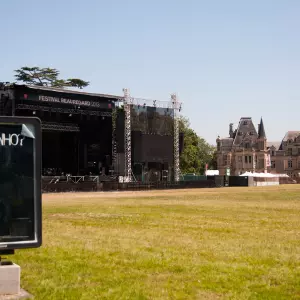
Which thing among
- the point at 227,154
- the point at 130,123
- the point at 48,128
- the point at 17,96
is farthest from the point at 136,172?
the point at 227,154

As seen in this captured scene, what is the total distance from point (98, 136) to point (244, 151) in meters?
88.4

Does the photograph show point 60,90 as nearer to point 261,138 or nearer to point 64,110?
point 64,110

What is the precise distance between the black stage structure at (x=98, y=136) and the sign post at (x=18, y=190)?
129 ft

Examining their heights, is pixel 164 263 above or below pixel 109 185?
below

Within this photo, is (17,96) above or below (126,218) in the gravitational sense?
above

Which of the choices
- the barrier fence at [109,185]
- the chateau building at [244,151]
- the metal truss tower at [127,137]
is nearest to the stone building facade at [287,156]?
the chateau building at [244,151]

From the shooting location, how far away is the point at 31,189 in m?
7.38

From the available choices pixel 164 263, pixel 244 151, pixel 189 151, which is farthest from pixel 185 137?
pixel 164 263

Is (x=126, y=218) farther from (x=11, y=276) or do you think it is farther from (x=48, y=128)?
(x=48, y=128)

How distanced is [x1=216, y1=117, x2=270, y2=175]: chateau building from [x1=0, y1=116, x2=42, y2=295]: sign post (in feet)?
427

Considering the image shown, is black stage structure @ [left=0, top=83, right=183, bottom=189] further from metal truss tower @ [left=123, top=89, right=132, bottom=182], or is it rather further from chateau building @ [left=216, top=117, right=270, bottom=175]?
chateau building @ [left=216, top=117, right=270, bottom=175]

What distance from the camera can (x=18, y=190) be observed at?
23.9ft

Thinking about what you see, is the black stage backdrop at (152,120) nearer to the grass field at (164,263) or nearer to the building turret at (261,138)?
the grass field at (164,263)

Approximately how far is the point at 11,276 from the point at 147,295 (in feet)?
5.77
